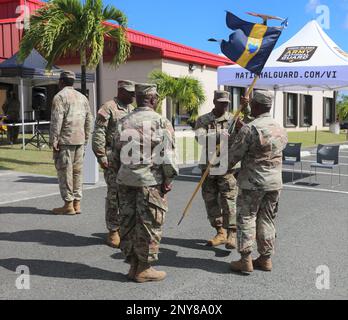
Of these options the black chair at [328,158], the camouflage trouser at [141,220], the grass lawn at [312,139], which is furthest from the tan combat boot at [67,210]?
the grass lawn at [312,139]

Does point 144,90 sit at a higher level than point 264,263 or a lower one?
higher

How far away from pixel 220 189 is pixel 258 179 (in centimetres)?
93

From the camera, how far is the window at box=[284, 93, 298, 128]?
30.9m

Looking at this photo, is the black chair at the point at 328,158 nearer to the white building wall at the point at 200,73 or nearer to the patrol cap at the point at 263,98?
the patrol cap at the point at 263,98

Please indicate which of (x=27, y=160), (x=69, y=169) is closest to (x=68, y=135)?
(x=69, y=169)

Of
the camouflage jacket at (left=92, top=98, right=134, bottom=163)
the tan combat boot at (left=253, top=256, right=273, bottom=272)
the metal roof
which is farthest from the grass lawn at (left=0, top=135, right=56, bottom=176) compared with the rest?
the tan combat boot at (left=253, top=256, right=273, bottom=272)

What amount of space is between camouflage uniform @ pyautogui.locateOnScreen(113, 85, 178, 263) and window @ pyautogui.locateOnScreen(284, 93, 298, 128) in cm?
2787

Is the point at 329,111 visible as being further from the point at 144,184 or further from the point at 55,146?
the point at 144,184

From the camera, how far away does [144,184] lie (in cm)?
395

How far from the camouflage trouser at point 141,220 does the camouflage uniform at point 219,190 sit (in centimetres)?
120
